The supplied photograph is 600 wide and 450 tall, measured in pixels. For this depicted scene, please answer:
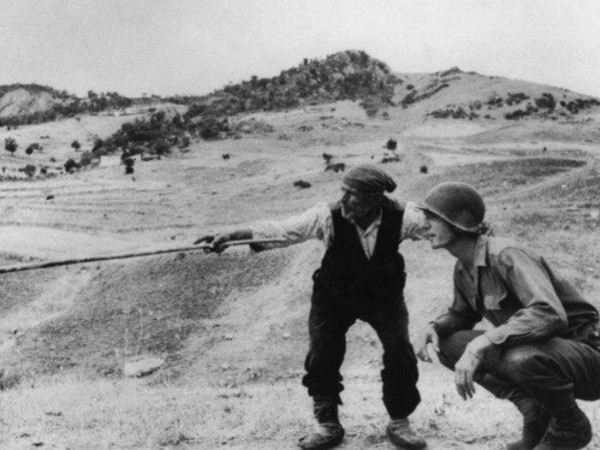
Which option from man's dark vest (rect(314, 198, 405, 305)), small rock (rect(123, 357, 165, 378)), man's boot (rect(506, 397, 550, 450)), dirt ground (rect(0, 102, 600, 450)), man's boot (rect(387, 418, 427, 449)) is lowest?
small rock (rect(123, 357, 165, 378))


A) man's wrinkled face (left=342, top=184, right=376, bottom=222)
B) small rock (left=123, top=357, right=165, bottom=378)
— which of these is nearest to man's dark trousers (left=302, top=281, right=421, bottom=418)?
man's wrinkled face (left=342, top=184, right=376, bottom=222)

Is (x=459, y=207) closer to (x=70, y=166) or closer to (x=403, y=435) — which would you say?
(x=403, y=435)

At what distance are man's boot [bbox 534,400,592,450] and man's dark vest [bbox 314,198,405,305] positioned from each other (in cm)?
118

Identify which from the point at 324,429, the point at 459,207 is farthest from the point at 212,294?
the point at 459,207

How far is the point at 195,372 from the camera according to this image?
9.00 metres

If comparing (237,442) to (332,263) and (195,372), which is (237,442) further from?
(195,372)

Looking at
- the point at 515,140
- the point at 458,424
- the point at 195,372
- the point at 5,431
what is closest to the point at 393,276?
the point at 458,424

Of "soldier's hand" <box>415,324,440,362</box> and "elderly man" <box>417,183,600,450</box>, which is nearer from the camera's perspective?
"elderly man" <box>417,183,600,450</box>

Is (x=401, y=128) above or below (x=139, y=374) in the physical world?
above

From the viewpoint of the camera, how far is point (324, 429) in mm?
4234

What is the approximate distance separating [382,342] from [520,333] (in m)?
1.17

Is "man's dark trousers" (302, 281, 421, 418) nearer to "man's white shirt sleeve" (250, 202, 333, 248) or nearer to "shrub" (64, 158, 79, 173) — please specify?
"man's white shirt sleeve" (250, 202, 333, 248)

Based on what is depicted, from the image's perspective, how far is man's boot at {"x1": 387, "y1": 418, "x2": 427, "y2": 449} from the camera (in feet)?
13.5

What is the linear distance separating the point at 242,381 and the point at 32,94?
75.1 metres
